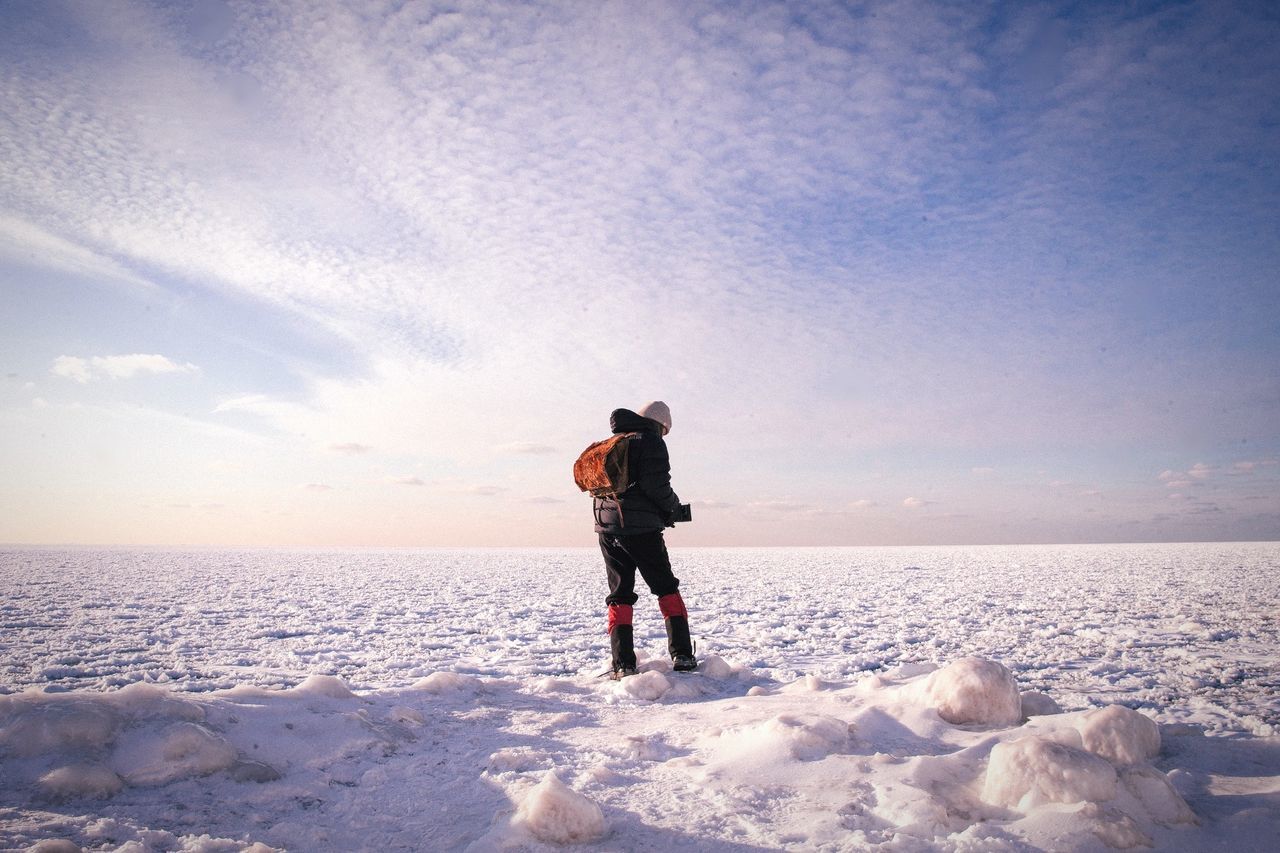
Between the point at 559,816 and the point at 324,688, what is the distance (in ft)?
5.59

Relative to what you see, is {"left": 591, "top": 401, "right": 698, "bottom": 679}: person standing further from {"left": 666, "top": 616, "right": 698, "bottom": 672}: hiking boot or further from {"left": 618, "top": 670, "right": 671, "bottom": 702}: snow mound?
{"left": 618, "top": 670, "right": 671, "bottom": 702}: snow mound

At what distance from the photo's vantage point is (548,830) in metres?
1.57

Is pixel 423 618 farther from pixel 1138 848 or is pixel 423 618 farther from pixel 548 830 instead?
pixel 1138 848

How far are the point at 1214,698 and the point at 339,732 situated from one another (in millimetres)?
4702

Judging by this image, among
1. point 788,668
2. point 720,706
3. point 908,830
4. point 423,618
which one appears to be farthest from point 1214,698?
point 423,618

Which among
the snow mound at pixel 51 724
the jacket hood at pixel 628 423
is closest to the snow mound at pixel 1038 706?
the jacket hood at pixel 628 423

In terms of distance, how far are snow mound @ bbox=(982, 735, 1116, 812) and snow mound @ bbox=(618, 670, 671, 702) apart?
1896 millimetres

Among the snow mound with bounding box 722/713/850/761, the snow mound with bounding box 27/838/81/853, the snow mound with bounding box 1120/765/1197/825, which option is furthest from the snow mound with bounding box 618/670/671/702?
the snow mound with bounding box 27/838/81/853

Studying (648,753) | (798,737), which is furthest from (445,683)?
(798,737)

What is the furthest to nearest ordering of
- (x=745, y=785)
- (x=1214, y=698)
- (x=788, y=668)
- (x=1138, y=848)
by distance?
(x=788, y=668) → (x=1214, y=698) → (x=745, y=785) → (x=1138, y=848)

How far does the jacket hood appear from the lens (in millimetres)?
4012

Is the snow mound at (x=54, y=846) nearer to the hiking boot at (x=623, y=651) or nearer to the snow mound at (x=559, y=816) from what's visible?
the snow mound at (x=559, y=816)

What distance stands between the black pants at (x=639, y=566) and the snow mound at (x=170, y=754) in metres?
2.28

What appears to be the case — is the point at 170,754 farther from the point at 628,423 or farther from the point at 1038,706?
the point at 1038,706
